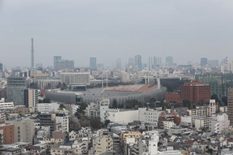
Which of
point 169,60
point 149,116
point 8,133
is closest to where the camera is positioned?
point 8,133

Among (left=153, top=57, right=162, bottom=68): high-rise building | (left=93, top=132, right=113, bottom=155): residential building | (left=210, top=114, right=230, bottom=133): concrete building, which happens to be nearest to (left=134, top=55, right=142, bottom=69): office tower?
(left=153, top=57, right=162, bottom=68): high-rise building

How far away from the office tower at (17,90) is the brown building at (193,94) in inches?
164

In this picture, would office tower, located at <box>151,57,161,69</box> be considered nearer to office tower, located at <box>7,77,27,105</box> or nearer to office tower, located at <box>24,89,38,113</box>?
office tower, located at <box>7,77,27,105</box>

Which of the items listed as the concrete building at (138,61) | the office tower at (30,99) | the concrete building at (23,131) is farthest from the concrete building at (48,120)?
the concrete building at (138,61)

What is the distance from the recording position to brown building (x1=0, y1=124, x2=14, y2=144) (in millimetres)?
7004

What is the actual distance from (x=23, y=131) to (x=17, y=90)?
18.9ft

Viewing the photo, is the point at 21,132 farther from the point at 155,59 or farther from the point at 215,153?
the point at 155,59

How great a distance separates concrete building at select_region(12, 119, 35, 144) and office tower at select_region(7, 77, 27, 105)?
5183 millimetres

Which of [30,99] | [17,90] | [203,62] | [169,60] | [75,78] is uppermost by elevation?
[169,60]

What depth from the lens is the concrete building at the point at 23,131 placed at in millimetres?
7184

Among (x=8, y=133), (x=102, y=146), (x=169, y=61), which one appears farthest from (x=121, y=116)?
(x=169, y=61)

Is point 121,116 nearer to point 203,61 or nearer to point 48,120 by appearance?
point 48,120

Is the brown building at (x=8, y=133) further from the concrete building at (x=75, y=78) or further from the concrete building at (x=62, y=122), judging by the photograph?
the concrete building at (x=75, y=78)

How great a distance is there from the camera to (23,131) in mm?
7234
